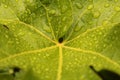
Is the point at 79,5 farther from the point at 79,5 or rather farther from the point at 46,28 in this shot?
the point at 46,28

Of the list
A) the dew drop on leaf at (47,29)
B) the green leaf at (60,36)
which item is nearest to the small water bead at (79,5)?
the green leaf at (60,36)

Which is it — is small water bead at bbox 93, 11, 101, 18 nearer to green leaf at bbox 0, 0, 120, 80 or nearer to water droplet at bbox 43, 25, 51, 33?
green leaf at bbox 0, 0, 120, 80

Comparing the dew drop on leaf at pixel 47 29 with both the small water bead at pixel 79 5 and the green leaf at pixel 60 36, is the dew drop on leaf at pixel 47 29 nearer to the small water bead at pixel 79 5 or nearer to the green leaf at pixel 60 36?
the green leaf at pixel 60 36

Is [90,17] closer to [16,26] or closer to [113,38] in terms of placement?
[113,38]

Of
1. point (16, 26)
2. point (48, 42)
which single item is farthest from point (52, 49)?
point (16, 26)

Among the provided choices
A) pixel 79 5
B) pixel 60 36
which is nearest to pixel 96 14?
pixel 79 5

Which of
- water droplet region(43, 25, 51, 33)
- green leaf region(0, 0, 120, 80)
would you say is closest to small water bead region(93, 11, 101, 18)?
green leaf region(0, 0, 120, 80)

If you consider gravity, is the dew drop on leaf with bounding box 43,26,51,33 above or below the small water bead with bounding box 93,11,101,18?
above

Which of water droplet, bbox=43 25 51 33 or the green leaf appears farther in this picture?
water droplet, bbox=43 25 51 33

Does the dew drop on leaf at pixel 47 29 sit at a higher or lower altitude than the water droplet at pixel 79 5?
lower

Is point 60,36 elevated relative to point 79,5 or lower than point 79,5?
lower
